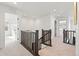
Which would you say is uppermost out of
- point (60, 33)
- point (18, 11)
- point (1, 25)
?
point (18, 11)

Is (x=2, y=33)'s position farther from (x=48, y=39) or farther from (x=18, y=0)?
(x=48, y=39)

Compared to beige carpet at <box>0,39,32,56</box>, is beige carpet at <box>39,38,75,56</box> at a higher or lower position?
lower

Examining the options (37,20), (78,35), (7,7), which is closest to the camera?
(78,35)

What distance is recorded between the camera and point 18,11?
696 cm

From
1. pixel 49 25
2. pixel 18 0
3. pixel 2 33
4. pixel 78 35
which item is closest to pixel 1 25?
pixel 2 33

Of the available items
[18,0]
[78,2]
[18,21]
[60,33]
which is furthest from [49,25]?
[78,2]

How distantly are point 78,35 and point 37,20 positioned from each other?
415 inches

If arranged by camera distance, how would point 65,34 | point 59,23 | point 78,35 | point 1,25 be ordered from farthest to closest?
1. point 59,23
2. point 65,34
3. point 1,25
4. point 78,35

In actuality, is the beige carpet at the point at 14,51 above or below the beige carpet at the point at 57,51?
above

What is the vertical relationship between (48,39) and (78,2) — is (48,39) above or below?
below

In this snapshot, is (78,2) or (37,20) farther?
(37,20)

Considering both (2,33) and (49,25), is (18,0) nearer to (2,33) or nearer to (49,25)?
(2,33)

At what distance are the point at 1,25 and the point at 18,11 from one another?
2.08 m

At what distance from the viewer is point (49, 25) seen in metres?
9.98
